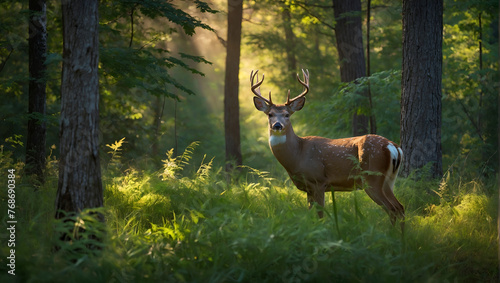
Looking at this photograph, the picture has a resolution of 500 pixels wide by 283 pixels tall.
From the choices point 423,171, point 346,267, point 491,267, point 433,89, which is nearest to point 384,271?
point 346,267

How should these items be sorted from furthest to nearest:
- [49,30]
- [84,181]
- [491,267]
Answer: [49,30] < [491,267] < [84,181]

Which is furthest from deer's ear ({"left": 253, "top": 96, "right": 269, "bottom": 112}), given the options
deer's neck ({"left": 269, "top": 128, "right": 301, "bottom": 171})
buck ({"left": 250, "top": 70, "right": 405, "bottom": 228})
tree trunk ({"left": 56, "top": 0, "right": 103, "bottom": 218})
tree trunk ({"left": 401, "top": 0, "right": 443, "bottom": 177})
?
tree trunk ({"left": 56, "top": 0, "right": 103, "bottom": 218})

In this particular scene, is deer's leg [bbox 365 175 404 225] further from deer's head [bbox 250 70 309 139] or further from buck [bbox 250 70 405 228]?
deer's head [bbox 250 70 309 139]

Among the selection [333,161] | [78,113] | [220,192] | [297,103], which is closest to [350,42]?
[297,103]

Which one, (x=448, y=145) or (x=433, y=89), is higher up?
(x=433, y=89)

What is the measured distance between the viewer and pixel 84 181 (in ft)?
13.5

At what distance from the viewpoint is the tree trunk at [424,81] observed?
6.89m

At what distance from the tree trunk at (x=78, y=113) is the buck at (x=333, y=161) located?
2576mm

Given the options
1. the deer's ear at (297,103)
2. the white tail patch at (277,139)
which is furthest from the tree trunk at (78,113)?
the deer's ear at (297,103)

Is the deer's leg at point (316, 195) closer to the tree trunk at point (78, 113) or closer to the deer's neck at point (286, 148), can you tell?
the deer's neck at point (286, 148)

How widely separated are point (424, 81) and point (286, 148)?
249cm

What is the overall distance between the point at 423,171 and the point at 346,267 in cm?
371

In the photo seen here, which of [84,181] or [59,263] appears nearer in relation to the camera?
[59,263]

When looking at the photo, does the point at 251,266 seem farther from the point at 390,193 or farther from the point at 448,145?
the point at 448,145
